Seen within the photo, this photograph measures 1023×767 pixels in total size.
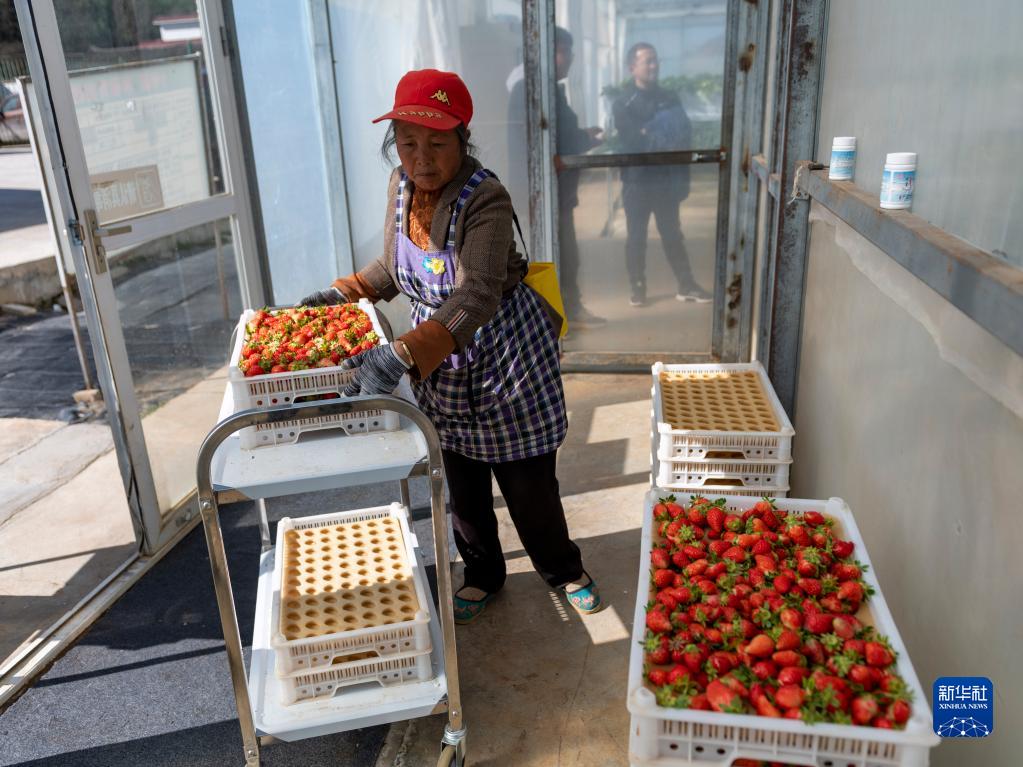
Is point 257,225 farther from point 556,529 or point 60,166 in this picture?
point 556,529

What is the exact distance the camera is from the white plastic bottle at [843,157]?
2.33 meters

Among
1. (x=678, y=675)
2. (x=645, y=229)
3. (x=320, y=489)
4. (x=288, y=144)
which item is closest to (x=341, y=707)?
(x=320, y=489)

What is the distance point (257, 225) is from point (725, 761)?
3.48m

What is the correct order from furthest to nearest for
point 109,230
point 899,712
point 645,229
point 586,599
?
point 645,229
point 109,230
point 586,599
point 899,712

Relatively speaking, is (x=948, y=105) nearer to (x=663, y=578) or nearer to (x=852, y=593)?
(x=852, y=593)

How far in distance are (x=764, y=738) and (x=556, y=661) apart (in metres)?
1.31

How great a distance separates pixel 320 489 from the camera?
188cm

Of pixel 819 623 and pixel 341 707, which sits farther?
pixel 341 707

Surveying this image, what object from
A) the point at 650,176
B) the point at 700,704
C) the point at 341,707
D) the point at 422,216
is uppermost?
the point at 422,216

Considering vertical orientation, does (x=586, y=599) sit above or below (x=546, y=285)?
below

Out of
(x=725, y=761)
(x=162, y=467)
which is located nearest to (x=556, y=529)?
(x=725, y=761)

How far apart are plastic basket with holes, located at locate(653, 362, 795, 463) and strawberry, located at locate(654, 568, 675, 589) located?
39.8 inches

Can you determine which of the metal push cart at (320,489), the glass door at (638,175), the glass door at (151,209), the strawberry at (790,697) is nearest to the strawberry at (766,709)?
the strawberry at (790,697)

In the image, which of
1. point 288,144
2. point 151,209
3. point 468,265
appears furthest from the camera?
point 288,144
